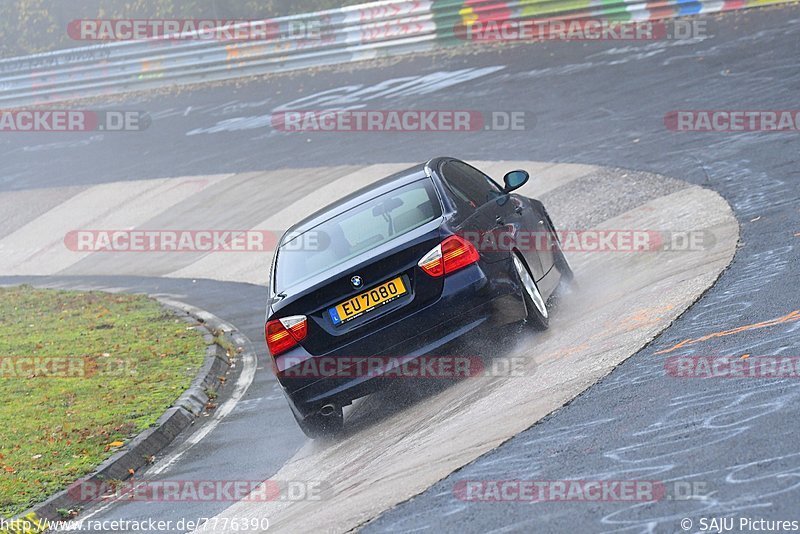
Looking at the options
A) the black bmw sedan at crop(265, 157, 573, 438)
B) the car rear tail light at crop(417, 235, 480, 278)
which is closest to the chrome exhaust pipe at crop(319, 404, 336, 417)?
the black bmw sedan at crop(265, 157, 573, 438)

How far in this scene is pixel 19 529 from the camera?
769 cm

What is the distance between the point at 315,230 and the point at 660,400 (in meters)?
3.41

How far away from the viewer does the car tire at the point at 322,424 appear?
8.27 metres

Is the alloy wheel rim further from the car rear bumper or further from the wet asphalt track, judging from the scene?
the wet asphalt track

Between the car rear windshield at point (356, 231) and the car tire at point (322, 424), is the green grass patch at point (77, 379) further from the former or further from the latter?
the car rear windshield at point (356, 231)

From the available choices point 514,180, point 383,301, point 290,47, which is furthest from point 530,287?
point 290,47

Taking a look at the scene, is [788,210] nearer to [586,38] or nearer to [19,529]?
[19,529]

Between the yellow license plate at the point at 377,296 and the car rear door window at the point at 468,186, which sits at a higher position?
the car rear door window at the point at 468,186

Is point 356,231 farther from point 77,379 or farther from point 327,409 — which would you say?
point 77,379

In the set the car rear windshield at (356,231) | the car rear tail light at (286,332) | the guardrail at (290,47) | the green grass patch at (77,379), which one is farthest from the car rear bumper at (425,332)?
the guardrail at (290,47)

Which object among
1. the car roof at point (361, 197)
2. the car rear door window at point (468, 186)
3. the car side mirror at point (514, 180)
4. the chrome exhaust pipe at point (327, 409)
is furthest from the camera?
the car side mirror at point (514, 180)

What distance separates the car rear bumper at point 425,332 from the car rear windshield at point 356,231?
0.62 m

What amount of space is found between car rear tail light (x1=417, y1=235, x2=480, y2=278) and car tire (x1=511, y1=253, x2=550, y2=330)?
0.55m

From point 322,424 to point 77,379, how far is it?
413 cm
